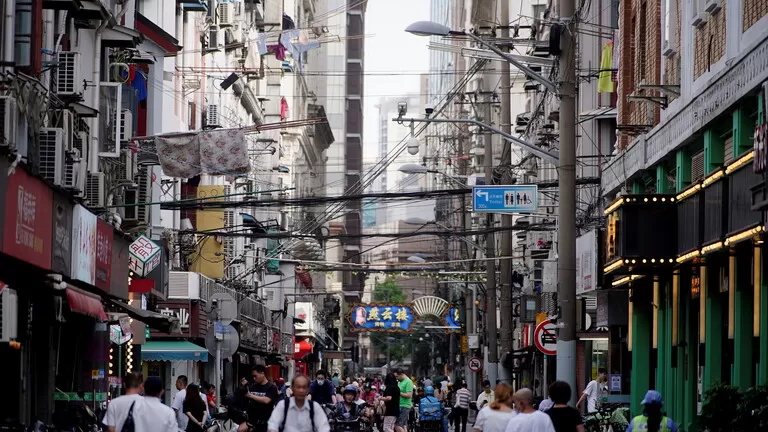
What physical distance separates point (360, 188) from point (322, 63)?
114323mm

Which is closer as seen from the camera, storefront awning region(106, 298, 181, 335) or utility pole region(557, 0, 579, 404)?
utility pole region(557, 0, 579, 404)

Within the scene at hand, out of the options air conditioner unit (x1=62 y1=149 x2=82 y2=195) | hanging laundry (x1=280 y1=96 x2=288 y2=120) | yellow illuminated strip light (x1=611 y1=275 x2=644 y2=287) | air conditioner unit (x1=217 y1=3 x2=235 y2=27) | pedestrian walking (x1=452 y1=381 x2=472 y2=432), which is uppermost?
hanging laundry (x1=280 y1=96 x2=288 y2=120)

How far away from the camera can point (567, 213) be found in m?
24.5

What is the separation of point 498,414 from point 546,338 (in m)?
14.1

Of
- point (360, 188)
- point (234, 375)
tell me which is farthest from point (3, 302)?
point (234, 375)

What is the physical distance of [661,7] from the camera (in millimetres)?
27938

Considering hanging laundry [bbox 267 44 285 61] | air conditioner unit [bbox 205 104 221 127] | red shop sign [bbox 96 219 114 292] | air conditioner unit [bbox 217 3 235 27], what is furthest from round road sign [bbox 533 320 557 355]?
hanging laundry [bbox 267 44 285 61]

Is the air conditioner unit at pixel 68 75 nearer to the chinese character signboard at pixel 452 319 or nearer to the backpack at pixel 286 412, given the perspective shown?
the backpack at pixel 286 412

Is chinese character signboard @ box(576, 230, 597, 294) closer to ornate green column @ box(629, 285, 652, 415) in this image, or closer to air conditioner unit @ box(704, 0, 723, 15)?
ornate green column @ box(629, 285, 652, 415)

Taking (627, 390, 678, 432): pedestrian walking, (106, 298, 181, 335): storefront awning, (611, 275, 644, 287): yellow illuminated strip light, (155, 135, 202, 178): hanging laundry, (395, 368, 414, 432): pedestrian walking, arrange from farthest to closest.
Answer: (395, 368, 414, 432): pedestrian walking, (155, 135, 202, 178): hanging laundry, (106, 298, 181, 335): storefront awning, (611, 275, 644, 287): yellow illuminated strip light, (627, 390, 678, 432): pedestrian walking

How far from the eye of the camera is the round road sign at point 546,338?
31219 millimetres

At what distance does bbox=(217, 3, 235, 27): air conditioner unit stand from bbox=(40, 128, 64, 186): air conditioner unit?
114ft

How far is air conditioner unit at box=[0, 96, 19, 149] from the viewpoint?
18625 millimetres

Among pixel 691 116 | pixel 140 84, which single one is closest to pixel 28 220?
pixel 691 116
